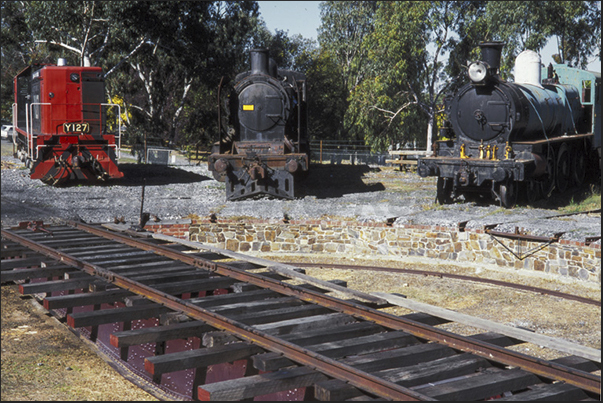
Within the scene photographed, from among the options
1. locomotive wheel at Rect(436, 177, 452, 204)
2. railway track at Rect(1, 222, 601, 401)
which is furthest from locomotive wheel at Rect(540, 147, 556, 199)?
railway track at Rect(1, 222, 601, 401)

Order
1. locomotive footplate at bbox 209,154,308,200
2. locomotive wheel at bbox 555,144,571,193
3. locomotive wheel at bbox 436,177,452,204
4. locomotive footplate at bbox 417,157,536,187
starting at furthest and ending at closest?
locomotive wheel at bbox 555,144,571,193 → locomotive footplate at bbox 209,154,308,200 → locomotive wheel at bbox 436,177,452,204 → locomotive footplate at bbox 417,157,536,187

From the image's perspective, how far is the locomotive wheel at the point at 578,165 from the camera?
764 inches

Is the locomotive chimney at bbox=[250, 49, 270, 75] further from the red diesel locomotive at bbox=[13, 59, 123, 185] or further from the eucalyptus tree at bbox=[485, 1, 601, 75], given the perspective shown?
the eucalyptus tree at bbox=[485, 1, 601, 75]

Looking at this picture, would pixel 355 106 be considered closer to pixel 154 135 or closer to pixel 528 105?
pixel 154 135

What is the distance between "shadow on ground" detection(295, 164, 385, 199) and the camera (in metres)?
19.2

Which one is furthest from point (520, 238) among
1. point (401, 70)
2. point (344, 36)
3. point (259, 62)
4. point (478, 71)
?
point (344, 36)

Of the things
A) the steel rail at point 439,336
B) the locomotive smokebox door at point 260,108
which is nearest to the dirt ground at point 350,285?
the steel rail at point 439,336

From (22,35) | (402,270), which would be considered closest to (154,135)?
(22,35)

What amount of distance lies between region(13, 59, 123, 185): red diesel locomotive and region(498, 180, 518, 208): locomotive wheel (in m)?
→ 11.1

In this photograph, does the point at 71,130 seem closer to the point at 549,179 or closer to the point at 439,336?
the point at 549,179

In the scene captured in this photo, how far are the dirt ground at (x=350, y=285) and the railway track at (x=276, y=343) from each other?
309 millimetres

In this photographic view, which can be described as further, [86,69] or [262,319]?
[86,69]

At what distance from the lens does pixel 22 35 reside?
1230 inches

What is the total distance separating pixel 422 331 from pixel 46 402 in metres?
3.24
